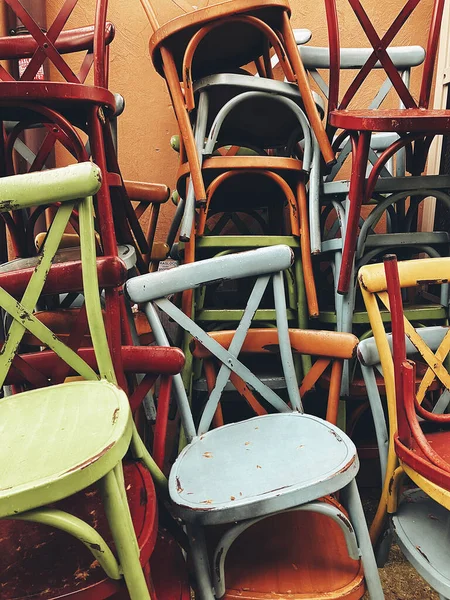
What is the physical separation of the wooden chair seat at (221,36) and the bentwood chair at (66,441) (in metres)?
0.87

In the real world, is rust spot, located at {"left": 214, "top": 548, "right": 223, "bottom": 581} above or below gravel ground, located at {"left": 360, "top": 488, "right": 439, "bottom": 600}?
above

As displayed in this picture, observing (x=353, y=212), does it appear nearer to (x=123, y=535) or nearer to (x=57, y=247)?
(x=57, y=247)

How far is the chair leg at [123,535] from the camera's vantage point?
2.36 ft

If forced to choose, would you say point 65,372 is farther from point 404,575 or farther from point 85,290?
point 404,575

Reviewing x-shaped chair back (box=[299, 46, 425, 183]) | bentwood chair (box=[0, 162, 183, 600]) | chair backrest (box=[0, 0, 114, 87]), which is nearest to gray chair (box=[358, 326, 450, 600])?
bentwood chair (box=[0, 162, 183, 600])

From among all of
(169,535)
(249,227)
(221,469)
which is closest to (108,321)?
(221,469)

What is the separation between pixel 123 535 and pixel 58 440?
0.18m

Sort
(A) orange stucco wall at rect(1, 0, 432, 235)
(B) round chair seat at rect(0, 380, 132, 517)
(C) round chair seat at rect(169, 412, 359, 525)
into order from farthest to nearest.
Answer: (A) orange stucco wall at rect(1, 0, 432, 235) < (C) round chair seat at rect(169, 412, 359, 525) < (B) round chair seat at rect(0, 380, 132, 517)

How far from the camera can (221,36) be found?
5.47 feet

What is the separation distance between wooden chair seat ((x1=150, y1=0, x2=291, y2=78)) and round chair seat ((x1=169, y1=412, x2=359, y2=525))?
1.24 metres

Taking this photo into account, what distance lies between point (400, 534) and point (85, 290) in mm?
933

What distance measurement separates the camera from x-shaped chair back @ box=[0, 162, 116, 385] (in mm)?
871

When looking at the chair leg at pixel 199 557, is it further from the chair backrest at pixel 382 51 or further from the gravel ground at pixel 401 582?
the chair backrest at pixel 382 51

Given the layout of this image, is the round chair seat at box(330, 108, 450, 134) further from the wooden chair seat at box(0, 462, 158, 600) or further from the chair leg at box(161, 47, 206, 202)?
the wooden chair seat at box(0, 462, 158, 600)
